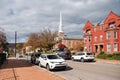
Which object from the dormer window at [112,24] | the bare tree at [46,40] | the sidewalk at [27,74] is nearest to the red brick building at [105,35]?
the dormer window at [112,24]

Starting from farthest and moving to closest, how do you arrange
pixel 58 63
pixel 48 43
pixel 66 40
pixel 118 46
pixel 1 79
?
pixel 66 40 → pixel 48 43 → pixel 118 46 → pixel 58 63 → pixel 1 79

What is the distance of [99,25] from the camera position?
205ft

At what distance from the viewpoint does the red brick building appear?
53156 millimetres

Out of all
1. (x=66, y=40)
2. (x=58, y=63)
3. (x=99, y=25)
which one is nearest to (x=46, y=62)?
(x=58, y=63)

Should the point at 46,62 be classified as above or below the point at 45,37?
below

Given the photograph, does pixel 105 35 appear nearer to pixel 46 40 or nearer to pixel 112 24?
pixel 112 24

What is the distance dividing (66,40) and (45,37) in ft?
124

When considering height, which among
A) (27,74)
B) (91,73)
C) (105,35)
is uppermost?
(105,35)

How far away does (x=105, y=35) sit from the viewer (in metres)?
57.3

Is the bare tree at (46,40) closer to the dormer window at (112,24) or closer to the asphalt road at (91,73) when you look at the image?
the dormer window at (112,24)

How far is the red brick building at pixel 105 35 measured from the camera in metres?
53.2

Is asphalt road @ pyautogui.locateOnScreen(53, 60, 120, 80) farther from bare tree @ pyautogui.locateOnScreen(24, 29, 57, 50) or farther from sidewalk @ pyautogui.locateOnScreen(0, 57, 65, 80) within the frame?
bare tree @ pyautogui.locateOnScreen(24, 29, 57, 50)

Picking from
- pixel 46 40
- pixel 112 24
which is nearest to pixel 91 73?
pixel 112 24

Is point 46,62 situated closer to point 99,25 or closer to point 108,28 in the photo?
point 108,28
